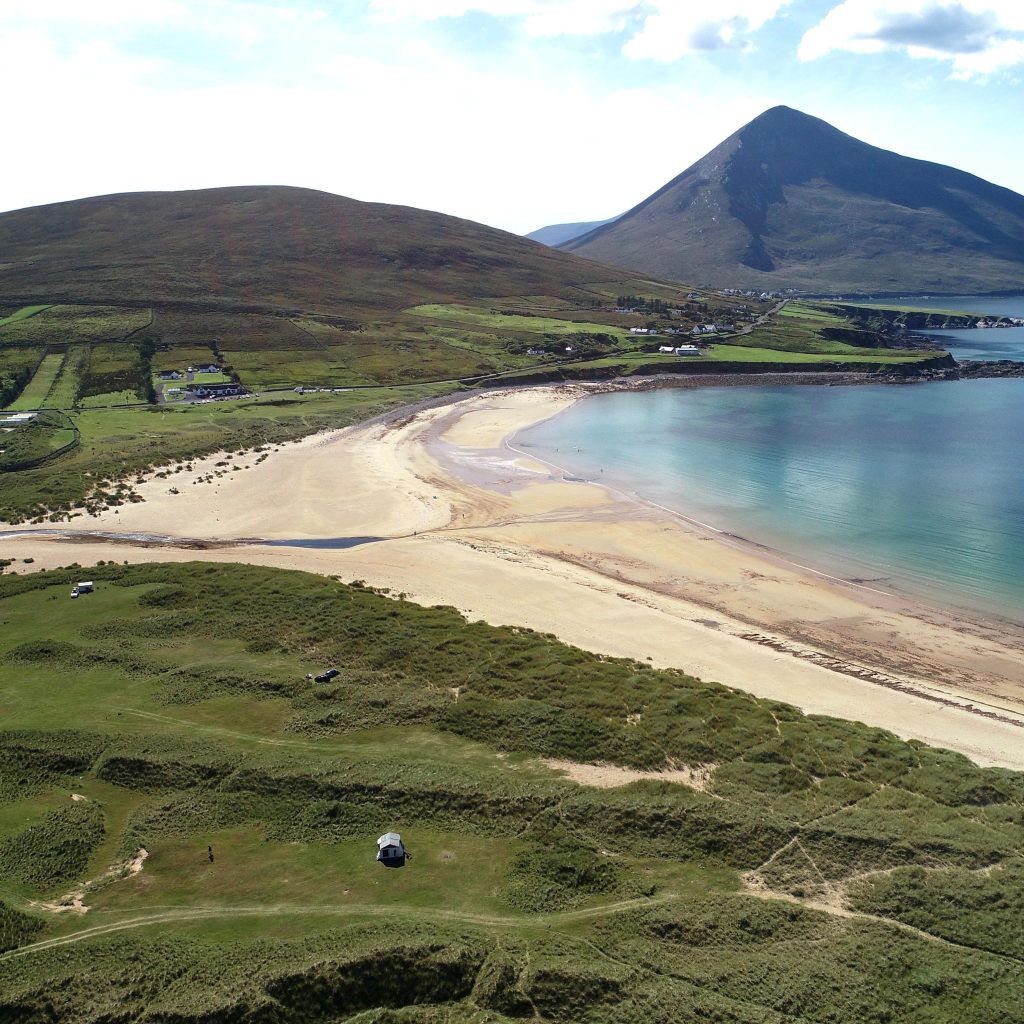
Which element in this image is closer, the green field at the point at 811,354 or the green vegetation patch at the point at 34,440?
the green vegetation patch at the point at 34,440

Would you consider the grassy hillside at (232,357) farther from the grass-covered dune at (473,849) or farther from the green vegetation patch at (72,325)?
the grass-covered dune at (473,849)

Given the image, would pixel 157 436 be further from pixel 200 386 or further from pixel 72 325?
pixel 72 325

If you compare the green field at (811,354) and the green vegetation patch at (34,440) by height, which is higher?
the green field at (811,354)

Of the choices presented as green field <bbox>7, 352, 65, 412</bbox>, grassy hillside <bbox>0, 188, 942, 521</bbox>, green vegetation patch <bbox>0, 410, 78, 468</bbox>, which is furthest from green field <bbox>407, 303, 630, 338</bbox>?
green vegetation patch <bbox>0, 410, 78, 468</bbox>

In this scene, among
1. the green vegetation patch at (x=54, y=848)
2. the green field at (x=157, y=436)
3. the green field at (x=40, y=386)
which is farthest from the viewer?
the green field at (x=40, y=386)

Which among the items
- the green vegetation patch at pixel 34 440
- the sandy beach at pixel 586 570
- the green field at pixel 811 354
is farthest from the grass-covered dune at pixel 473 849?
the green field at pixel 811 354

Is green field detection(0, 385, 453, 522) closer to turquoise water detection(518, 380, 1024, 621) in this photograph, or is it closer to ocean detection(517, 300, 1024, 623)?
turquoise water detection(518, 380, 1024, 621)
